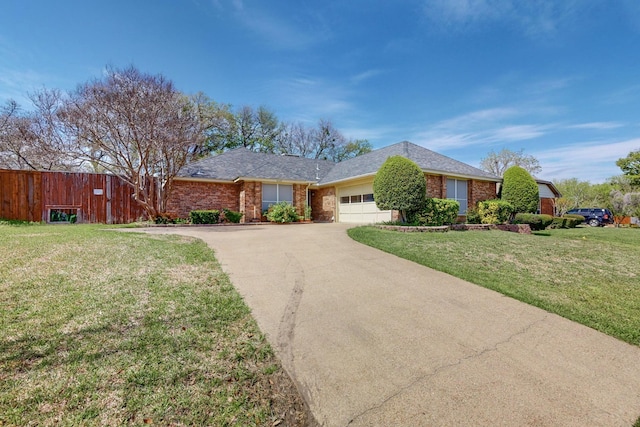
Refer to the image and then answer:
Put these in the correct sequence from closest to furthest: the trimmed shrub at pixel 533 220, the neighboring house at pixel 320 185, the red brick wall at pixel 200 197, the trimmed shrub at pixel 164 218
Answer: the trimmed shrub at pixel 164 218
the trimmed shrub at pixel 533 220
the neighboring house at pixel 320 185
the red brick wall at pixel 200 197

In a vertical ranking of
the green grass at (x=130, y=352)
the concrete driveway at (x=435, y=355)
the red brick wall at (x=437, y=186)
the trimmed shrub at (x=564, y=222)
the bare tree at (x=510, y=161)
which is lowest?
the concrete driveway at (x=435, y=355)

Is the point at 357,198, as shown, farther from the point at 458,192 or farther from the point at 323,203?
the point at 458,192

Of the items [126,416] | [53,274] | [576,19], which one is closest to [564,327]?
[126,416]

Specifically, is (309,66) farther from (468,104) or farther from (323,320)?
(323,320)

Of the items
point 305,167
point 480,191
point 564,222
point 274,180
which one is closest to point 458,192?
point 480,191

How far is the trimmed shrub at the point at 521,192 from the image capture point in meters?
14.1

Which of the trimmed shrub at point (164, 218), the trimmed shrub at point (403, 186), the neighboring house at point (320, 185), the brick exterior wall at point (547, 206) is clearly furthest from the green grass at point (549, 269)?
the brick exterior wall at point (547, 206)

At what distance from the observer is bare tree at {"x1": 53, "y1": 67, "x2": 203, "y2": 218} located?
12.0 meters

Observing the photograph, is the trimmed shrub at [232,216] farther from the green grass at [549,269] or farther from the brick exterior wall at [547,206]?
the brick exterior wall at [547,206]

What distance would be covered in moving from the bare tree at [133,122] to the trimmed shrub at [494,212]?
14.8 m

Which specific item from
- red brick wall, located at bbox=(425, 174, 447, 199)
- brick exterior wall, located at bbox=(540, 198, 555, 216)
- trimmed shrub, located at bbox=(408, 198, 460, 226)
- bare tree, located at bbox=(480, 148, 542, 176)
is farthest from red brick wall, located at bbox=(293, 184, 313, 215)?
bare tree, located at bbox=(480, 148, 542, 176)

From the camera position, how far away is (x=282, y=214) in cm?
1541

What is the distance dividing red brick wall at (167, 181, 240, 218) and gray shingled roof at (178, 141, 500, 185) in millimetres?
610

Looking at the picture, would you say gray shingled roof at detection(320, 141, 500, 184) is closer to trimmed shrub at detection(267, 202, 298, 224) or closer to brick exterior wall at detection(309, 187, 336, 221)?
brick exterior wall at detection(309, 187, 336, 221)
